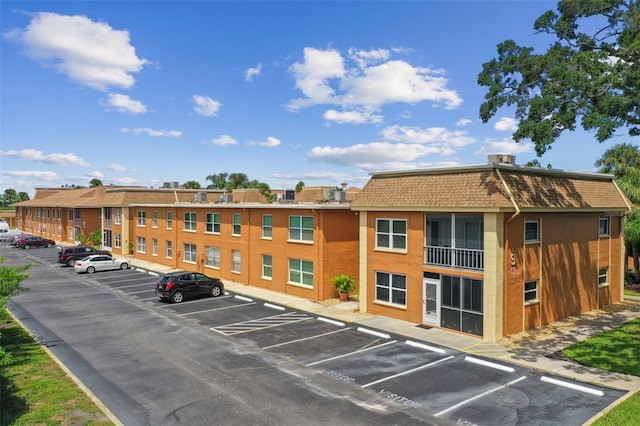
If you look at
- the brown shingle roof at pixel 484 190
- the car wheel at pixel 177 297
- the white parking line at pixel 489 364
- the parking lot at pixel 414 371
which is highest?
the brown shingle roof at pixel 484 190

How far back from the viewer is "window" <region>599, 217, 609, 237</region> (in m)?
27.1

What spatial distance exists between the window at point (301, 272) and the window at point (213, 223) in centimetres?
960

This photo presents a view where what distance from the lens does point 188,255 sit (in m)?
41.0

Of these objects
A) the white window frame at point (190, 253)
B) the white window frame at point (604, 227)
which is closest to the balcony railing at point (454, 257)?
the white window frame at point (604, 227)

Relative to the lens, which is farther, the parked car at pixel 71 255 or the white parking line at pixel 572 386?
the parked car at pixel 71 255

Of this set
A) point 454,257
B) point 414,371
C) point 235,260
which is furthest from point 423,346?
point 235,260

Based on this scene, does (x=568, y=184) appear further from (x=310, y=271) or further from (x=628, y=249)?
(x=628, y=249)

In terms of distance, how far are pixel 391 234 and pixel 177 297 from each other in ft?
46.2

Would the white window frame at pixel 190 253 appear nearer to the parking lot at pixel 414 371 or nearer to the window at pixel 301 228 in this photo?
the window at pixel 301 228

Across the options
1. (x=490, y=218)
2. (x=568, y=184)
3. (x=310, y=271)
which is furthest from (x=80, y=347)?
(x=568, y=184)

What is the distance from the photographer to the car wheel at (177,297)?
28.0 metres

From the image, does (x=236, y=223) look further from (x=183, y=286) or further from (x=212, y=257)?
(x=183, y=286)

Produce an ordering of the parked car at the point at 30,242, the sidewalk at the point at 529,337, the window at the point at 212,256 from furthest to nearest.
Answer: the parked car at the point at 30,242 < the window at the point at 212,256 < the sidewalk at the point at 529,337

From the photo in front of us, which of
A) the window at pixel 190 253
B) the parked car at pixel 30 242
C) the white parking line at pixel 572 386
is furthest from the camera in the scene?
the parked car at pixel 30 242
